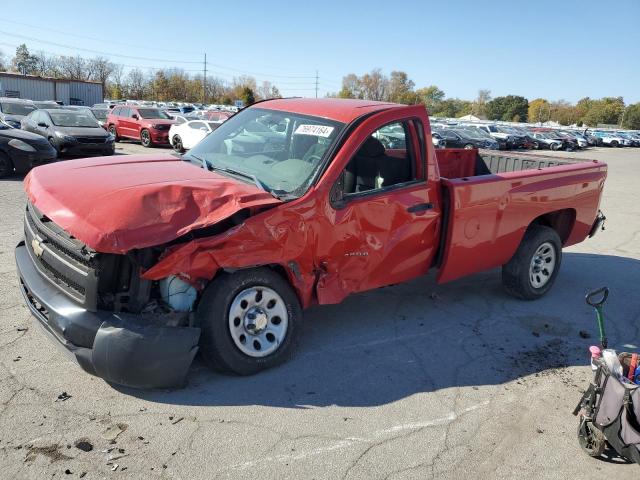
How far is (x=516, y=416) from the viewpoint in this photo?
364 cm

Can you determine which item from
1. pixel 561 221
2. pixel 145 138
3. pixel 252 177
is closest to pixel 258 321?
pixel 252 177

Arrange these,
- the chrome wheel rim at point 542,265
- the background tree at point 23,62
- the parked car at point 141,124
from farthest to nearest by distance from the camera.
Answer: the background tree at point 23,62, the parked car at point 141,124, the chrome wheel rim at point 542,265

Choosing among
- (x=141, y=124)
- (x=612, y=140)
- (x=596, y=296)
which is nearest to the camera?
(x=596, y=296)

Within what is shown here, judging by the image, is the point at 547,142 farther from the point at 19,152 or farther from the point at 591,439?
the point at 591,439

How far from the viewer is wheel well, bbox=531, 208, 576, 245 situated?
A: 6035 millimetres

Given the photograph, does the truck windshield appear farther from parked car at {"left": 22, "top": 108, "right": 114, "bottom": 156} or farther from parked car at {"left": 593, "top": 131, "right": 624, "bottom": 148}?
parked car at {"left": 593, "top": 131, "right": 624, "bottom": 148}

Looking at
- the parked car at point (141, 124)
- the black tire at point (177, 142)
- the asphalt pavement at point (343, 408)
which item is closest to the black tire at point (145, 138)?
the parked car at point (141, 124)

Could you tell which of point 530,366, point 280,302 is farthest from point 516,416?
point 280,302

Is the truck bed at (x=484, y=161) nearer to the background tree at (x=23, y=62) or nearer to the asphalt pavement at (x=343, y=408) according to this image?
the asphalt pavement at (x=343, y=408)

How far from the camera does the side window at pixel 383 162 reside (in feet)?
14.5

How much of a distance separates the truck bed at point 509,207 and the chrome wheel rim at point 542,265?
33 centimetres

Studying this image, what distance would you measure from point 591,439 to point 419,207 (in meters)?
2.18

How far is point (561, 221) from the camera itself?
20.4ft

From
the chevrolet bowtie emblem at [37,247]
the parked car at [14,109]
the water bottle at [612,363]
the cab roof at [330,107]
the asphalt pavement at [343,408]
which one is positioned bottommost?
the asphalt pavement at [343,408]
